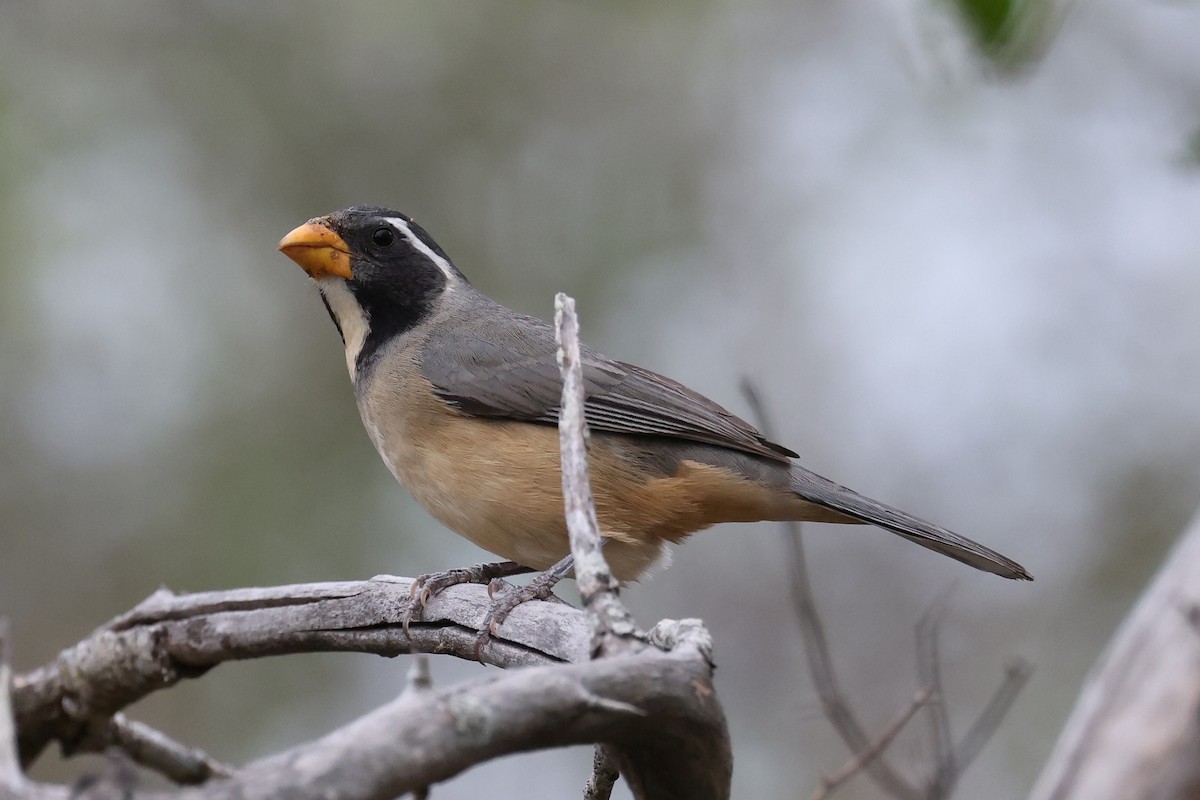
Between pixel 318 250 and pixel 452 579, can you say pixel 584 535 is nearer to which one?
pixel 452 579

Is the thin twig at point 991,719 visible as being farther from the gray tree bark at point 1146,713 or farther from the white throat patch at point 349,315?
the white throat patch at point 349,315

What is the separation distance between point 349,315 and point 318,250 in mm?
385

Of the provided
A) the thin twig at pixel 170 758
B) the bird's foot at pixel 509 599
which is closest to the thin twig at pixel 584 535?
the bird's foot at pixel 509 599

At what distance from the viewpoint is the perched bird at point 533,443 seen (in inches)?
189

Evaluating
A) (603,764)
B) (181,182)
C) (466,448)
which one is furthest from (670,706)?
(181,182)

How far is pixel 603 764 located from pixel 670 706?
0.94 meters

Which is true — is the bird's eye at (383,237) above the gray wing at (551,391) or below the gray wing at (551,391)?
above

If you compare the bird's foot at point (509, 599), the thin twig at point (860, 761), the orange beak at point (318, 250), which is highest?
the orange beak at point (318, 250)

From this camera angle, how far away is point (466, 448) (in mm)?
4945

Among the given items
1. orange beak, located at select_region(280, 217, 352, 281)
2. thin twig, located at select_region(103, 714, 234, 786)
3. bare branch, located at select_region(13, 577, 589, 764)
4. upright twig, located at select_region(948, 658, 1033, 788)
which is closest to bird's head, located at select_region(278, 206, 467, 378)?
orange beak, located at select_region(280, 217, 352, 281)

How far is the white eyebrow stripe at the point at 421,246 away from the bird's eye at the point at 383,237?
0.03 metres

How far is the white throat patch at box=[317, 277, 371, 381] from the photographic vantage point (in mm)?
5781

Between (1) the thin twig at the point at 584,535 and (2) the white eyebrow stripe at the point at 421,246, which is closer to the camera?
(1) the thin twig at the point at 584,535

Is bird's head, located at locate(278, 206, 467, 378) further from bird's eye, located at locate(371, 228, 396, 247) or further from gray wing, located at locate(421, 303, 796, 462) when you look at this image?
gray wing, located at locate(421, 303, 796, 462)
